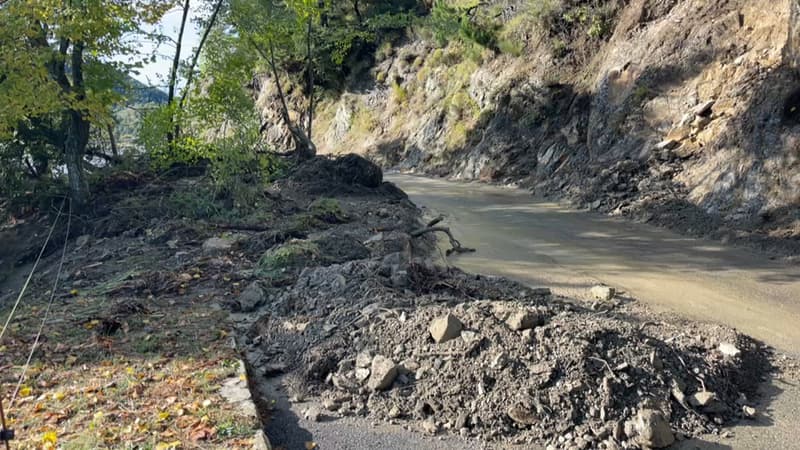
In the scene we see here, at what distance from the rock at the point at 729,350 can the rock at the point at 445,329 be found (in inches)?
84.8

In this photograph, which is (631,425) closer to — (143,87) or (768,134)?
(768,134)

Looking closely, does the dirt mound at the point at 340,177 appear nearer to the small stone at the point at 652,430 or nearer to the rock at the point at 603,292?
the rock at the point at 603,292

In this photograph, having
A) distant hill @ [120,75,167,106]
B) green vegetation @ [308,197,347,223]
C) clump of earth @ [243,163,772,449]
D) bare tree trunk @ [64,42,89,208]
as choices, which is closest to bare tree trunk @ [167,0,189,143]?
distant hill @ [120,75,167,106]

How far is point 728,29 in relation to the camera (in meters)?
13.1

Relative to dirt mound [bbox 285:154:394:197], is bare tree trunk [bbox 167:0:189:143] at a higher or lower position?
higher

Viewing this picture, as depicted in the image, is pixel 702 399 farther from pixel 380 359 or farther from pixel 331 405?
pixel 331 405

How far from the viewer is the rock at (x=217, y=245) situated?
961cm

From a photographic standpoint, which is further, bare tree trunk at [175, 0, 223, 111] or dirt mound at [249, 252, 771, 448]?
bare tree trunk at [175, 0, 223, 111]

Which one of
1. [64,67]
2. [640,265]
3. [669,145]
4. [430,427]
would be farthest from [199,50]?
[430,427]

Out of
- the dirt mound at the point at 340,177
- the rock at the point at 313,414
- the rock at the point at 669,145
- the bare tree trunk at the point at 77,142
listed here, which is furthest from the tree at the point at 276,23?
the rock at the point at 313,414

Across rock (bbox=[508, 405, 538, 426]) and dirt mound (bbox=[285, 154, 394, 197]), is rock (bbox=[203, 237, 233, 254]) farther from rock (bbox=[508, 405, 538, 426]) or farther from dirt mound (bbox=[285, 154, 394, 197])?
rock (bbox=[508, 405, 538, 426])

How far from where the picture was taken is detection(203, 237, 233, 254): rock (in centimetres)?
961

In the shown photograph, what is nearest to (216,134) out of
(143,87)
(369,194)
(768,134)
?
(143,87)

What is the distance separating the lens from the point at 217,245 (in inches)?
386
